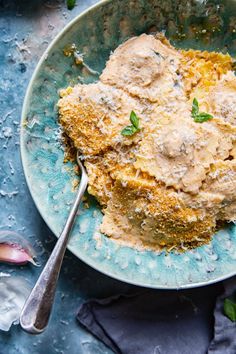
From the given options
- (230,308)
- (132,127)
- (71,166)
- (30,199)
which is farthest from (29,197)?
(230,308)

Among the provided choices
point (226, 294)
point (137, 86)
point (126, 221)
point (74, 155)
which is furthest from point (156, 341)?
point (137, 86)

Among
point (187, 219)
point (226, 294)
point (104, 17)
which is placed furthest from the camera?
point (226, 294)

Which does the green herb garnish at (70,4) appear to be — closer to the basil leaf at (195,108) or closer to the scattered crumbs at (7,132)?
the scattered crumbs at (7,132)

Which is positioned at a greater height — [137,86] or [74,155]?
[137,86]

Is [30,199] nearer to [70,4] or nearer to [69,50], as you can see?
[69,50]

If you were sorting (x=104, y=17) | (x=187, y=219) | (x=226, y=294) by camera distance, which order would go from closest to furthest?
(x=187, y=219) < (x=104, y=17) < (x=226, y=294)

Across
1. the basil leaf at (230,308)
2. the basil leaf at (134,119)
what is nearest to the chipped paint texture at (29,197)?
the basil leaf at (230,308)

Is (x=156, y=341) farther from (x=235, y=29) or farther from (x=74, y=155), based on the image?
(x=235, y=29)
